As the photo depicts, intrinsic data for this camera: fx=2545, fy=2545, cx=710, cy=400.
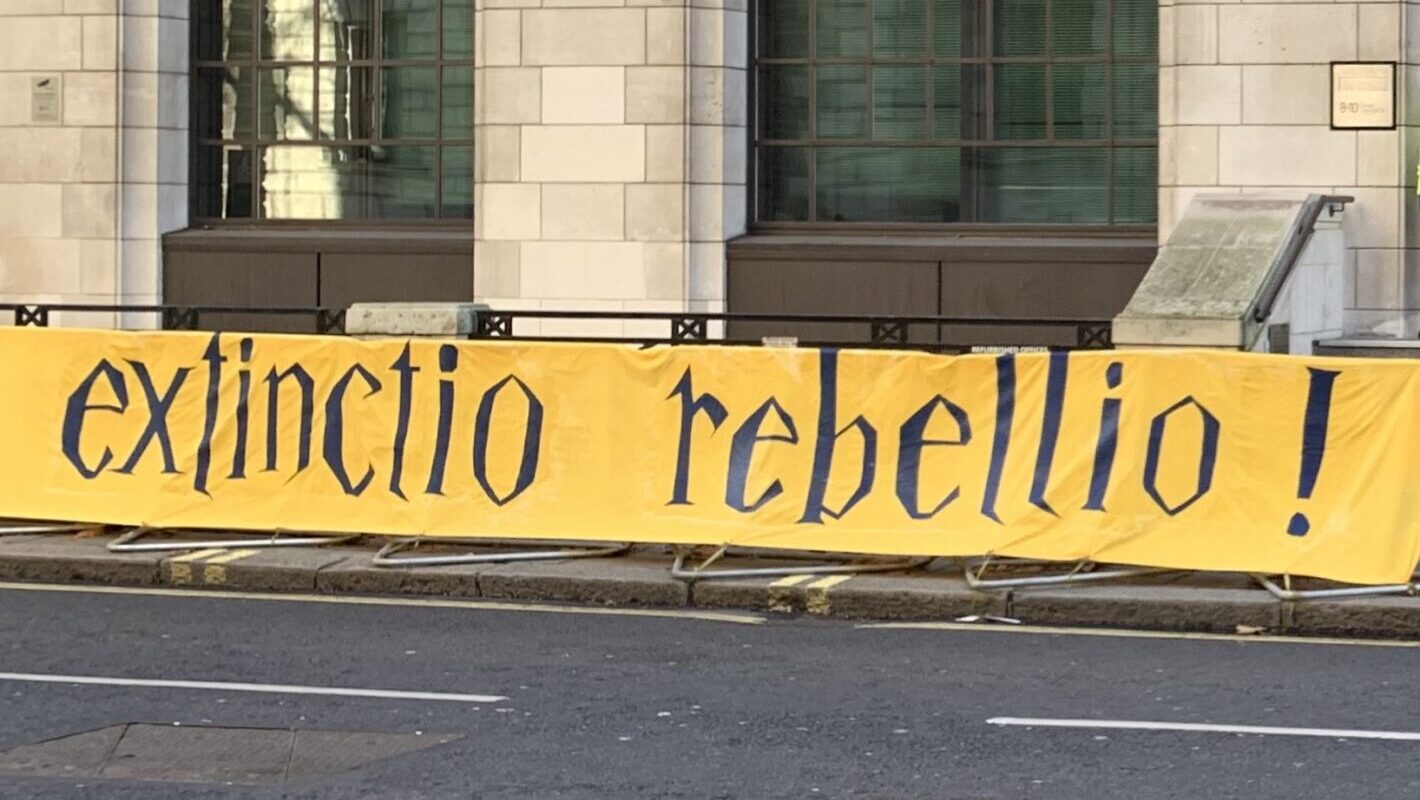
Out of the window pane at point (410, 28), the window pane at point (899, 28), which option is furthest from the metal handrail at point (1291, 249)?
the window pane at point (410, 28)

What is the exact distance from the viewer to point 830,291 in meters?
20.4

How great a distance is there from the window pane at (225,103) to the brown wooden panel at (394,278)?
157 cm

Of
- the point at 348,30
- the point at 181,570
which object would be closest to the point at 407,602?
the point at 181,570

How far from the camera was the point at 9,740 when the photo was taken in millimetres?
8992

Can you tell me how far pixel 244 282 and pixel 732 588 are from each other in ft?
33.1

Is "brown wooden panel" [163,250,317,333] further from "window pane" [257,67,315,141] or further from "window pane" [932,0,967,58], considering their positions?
"window pane" [932,0,967,58]

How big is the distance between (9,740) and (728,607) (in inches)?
177

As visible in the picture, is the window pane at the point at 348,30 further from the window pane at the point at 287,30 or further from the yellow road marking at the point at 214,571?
the yellow road marking at the point at 214,571

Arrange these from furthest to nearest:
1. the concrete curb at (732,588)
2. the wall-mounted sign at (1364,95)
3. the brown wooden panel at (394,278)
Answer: the brown wooden panel at (394,278)
the wall-mounted sign at (1364,95)
the concrete curb at (732,588)

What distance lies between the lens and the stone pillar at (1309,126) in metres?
18.7

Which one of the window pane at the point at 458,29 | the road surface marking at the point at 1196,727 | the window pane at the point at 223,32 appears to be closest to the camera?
the road surface marking at the point at 1196,727

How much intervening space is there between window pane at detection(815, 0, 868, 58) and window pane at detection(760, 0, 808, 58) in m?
0.13

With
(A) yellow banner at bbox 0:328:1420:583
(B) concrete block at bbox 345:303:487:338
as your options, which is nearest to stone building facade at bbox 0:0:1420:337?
(B) concrete block at bbox 345:303:487:338

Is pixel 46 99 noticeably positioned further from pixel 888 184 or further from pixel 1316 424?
pixel 1316 424
